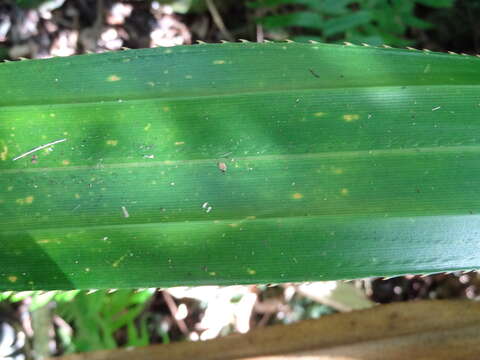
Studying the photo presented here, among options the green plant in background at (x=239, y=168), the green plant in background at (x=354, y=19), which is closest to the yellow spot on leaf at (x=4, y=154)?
the green plant in background at (x=239, y=168)

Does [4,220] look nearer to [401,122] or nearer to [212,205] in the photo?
[212,205]

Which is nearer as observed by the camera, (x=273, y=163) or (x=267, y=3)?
(x=273, y=163)

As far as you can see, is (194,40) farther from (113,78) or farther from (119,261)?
(119,261)

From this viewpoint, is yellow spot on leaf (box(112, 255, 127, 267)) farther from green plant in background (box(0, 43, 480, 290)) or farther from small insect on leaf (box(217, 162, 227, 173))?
small insect on leaf (box(217, 162, 227, 173))

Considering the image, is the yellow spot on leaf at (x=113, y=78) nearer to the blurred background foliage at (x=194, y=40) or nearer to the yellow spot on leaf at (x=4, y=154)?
the yellow spot on leaf at (x=4, y=154)

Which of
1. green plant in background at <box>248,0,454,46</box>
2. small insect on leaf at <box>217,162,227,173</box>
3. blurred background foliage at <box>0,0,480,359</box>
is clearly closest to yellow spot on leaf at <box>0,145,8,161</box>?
small insect on leaf at <box>217,162,227,173</box>

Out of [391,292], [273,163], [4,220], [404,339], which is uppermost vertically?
[273,163]

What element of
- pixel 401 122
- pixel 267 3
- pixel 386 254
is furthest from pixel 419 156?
pixel 267 3
